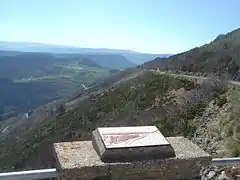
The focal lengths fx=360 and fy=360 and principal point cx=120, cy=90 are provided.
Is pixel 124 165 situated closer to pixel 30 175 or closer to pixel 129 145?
pixel 129 145

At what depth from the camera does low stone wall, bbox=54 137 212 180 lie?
276 cm

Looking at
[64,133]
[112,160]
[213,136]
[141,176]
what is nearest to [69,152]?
[112,160]

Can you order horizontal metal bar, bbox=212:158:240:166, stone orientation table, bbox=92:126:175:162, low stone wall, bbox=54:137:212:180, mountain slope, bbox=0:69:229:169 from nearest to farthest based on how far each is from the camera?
low stone wall, bbox=54:137:212:180 → stone orientation table, bbox=92:126:175:162 → horizontal metal bar, bbox=212:158:240:166 → mountain slope, bbox=0:69:229:169

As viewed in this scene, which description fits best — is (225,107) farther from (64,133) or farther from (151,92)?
(64,133)

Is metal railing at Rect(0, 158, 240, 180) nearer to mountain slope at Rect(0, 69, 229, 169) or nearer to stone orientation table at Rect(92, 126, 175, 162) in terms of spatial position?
stone orientation table at Rect(92, 126, 175, 162)

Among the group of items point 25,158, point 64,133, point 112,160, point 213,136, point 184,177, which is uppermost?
point 112,160

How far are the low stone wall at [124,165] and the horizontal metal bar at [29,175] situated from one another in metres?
0.08

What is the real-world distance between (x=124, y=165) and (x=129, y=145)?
0.61ft

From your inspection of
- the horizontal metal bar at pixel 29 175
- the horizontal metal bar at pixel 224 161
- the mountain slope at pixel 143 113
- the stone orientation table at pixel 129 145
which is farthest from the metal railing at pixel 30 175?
the mountain slope at pixel 143 113

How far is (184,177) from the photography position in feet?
10.3

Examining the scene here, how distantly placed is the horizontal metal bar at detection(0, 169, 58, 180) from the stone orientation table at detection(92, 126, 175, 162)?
418 mm

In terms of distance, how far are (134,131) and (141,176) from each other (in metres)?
0.45

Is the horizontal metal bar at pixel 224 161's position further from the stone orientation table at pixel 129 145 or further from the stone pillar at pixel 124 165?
the stone orientation table at pixel 129 145

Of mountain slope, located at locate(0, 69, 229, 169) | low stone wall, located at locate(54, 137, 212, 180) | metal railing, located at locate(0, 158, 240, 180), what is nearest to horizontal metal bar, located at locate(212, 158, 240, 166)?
low stone wall, located at locate(54, 137, 212, 180)
